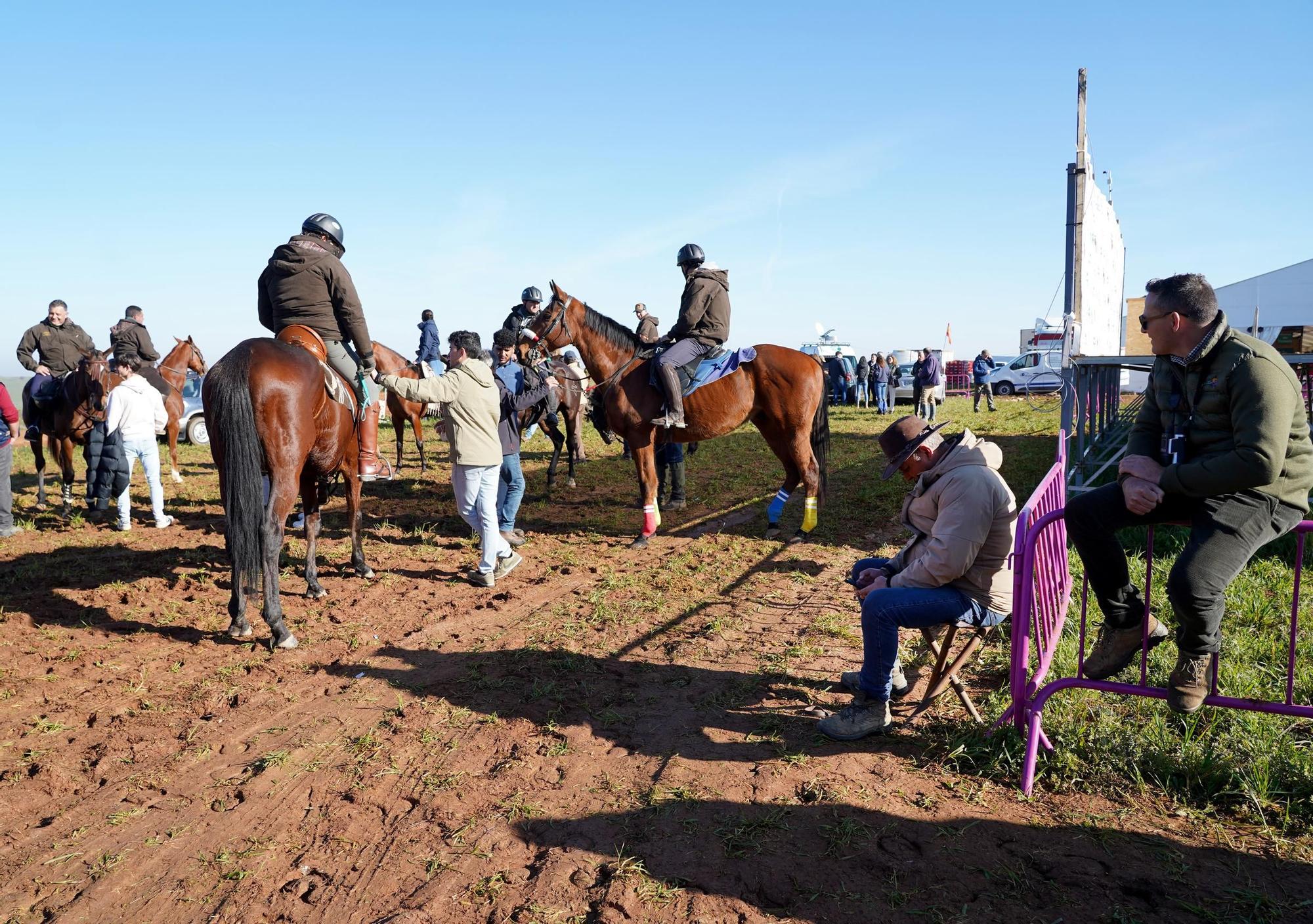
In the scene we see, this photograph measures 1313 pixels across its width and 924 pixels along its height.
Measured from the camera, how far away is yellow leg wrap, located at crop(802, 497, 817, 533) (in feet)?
28.1

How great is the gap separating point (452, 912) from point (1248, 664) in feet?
15.3

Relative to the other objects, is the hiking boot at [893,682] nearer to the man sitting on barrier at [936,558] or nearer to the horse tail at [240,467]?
the man sitting on barrier at [936,558]

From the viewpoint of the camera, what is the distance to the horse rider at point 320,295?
6.55 meters

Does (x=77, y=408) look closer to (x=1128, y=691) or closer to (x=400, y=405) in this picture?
(x=400, y=405)

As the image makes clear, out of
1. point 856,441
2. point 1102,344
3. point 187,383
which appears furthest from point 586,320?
point 187,383

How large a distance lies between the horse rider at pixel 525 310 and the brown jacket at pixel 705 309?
220 centimetres

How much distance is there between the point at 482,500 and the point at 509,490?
1.32 m

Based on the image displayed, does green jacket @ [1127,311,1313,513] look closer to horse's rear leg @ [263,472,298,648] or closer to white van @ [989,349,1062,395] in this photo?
horse's rear leg @ [263,472,298,648]

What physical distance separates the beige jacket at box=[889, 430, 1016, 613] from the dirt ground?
880 millimetres

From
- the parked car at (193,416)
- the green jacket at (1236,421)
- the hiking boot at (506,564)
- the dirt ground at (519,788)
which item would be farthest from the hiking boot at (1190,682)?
the parked car at (193,416)

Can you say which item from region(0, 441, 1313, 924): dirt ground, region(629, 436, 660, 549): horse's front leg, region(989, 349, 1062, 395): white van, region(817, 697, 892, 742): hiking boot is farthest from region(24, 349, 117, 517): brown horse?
region(989, 349, 1062, 395): white van

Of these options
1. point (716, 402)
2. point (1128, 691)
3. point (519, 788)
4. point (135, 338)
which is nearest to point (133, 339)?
point (135, 338)

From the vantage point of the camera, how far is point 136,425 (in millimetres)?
8914

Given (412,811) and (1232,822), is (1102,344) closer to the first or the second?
(1232,822)
